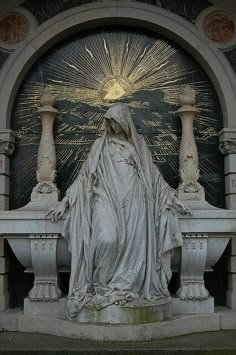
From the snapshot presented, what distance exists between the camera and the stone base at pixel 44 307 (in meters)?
6.75

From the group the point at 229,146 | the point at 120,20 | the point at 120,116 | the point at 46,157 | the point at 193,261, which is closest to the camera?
the point at 120,116

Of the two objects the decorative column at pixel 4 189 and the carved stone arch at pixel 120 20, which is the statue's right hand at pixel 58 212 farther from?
the carved stone arch at pixel 120 20

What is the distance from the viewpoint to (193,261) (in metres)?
6.74

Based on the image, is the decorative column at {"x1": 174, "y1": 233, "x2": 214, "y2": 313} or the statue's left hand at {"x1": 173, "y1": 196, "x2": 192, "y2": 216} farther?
the decorative column at {"x1": 174, "y1": 233, "x2": 214, "y2": 313}

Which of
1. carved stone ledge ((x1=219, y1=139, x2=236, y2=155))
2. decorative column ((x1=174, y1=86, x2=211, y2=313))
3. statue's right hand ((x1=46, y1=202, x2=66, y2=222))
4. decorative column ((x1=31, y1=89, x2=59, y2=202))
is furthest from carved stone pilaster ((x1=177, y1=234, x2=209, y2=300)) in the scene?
decorative column ((x1=31, y1=89, x2=59, y2=202))

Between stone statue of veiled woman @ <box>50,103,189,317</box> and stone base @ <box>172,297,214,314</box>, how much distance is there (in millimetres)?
499

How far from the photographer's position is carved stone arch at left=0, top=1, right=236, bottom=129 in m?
7.62

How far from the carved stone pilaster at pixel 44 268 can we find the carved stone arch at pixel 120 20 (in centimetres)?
182

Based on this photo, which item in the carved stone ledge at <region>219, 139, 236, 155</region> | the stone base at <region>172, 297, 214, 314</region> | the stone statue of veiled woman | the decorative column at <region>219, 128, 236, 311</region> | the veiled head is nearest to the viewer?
the stone statue of veiled woman

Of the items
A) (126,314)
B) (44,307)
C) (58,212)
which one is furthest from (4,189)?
(126,314)

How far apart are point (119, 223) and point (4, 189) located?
2.00 m

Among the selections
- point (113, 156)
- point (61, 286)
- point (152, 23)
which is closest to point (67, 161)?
point (113, 156)

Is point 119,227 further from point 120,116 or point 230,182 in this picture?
point 230,182

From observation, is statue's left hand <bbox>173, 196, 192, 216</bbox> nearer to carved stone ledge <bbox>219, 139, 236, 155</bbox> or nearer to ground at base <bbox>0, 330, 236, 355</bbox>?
carved stone ledge <bbox>219, 139, 236, 155</bbox>
